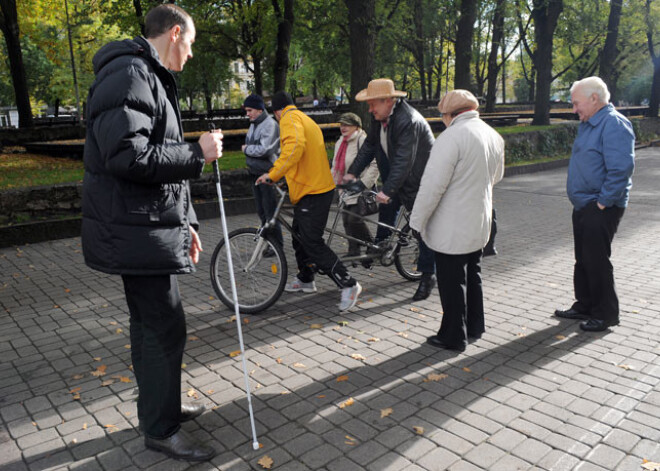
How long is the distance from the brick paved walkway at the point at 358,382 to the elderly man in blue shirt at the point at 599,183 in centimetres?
35

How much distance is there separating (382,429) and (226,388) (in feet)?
3.94

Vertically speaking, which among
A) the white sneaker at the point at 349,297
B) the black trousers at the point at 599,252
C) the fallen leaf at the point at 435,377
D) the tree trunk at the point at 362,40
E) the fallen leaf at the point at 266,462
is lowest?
the fallen leaf at the point at 435,377

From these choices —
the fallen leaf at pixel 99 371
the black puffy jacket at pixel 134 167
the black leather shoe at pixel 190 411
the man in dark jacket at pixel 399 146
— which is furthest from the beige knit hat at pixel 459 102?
the fallen leaf at pixel 99 371

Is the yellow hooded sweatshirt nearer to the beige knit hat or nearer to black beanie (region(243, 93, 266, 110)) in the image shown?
the beige knit hat

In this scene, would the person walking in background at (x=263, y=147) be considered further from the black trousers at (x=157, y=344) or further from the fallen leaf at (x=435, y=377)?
the black trousers at (x=157, y=344)

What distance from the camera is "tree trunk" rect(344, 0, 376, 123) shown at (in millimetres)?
13148

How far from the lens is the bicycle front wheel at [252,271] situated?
18.6ft

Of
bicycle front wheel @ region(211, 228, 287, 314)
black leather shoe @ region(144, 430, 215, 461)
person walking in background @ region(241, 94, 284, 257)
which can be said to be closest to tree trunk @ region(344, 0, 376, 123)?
person walking in background @ region(241, 94, 284, 257)

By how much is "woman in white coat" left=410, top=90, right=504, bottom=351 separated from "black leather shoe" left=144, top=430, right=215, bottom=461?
2.21 m

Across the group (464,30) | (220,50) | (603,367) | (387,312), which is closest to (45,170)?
(387,312)

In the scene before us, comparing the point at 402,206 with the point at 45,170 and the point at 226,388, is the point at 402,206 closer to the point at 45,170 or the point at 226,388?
the point at 226,388

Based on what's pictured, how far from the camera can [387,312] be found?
5664 mm

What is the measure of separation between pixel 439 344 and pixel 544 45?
70.0 ft

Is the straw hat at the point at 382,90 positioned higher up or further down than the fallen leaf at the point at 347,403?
higher up
